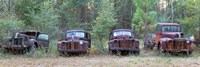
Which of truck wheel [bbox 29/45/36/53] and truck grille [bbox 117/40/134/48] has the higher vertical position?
truck grille [bbox 117/40/134/48]

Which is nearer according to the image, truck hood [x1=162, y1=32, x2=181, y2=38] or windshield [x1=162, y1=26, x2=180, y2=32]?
truck hood [x1=162, y1=32, x2=181, y2=38]

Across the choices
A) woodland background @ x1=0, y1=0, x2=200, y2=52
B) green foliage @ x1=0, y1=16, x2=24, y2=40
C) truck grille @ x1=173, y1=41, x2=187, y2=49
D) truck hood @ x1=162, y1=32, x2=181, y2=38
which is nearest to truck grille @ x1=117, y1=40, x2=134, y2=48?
woodland background @ x1=0, y1=0, x2=200, y2=52

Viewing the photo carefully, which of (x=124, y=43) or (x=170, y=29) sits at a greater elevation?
(x=170, y=29)

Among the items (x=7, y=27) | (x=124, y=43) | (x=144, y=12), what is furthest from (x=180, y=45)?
(x=7, y=27)

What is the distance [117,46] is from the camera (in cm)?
1700

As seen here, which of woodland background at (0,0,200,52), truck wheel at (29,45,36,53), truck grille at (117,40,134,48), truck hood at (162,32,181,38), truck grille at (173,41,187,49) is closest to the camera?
truck wheel at (29,45,36,53)

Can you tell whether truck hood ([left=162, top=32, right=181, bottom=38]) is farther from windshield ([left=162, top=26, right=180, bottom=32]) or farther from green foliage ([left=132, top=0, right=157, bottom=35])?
green foliage ([left=132, top=0, right=157, bottom=35])

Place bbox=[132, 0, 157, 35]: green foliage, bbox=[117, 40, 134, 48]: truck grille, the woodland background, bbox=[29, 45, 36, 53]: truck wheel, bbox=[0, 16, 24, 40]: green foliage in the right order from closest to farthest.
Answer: bbox=[29, 45, 36, 53]: truck wheel → bbox=[117, 40, 134, 48]: truck grille → bbox=[0, 16, 24, 40]: green foliage → the woodland background → bbox=[132, 0, 157, 35]: green foliage

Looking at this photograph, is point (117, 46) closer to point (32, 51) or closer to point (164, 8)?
point (32, 51)

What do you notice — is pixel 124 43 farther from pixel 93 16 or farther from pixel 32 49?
pixel 93 16

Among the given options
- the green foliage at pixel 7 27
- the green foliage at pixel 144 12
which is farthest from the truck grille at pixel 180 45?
the green foliage at pixel 7 27

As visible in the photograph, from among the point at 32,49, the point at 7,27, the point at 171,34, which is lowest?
the point at 32,49

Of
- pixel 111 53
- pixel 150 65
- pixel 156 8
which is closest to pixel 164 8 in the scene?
pixel 156 8

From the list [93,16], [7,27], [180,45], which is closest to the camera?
[180,45]
